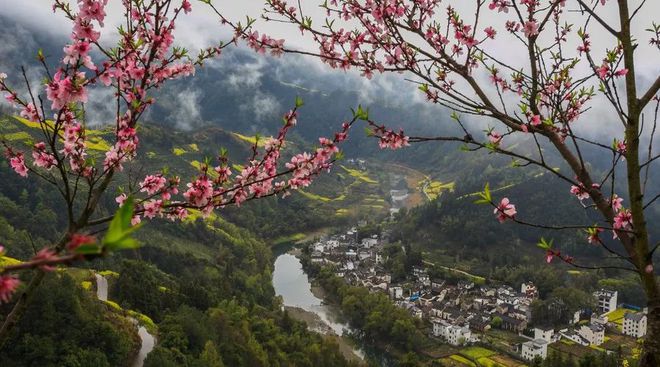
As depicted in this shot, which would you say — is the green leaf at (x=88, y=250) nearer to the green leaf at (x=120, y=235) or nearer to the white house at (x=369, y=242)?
the green leaf at (x=120, y=235)

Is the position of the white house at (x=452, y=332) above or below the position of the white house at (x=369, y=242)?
below

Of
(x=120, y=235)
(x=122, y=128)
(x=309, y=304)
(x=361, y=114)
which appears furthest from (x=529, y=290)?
(x=120, y=235)

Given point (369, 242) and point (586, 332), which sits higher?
point (369, 242)

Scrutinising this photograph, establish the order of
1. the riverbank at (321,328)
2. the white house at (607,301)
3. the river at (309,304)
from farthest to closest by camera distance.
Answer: the white house at (607,301) < the river at (309,304) < the riverbank at (321,328)

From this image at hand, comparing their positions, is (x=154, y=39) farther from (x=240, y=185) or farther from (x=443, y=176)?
(x=443, y=176)

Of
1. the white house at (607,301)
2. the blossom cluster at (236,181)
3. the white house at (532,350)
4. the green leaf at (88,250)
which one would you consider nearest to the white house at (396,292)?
the white house at (532,350)

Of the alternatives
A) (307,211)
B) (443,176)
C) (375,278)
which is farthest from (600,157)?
(375,278)

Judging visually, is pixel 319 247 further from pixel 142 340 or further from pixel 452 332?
pixel 142 340
